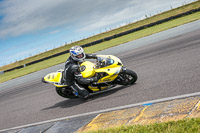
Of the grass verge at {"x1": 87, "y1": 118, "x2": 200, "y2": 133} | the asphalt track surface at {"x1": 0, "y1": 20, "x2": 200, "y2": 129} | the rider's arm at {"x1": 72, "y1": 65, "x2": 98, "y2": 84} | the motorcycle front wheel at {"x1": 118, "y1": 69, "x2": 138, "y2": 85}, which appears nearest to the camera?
the grass verge at {"x1": 87, "y1": 118, "x2": 200, "y2": 133}

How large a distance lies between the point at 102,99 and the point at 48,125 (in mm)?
1796

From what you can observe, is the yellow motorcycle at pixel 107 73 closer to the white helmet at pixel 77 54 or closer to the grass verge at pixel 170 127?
the white helmet at pixel 77 54

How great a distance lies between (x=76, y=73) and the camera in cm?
738

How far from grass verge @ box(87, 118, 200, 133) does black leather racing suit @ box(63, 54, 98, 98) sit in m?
3.35

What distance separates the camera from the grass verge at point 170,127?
3508mm

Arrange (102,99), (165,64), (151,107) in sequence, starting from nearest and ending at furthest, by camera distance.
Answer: (151,107)
(102,99)
(165,64)

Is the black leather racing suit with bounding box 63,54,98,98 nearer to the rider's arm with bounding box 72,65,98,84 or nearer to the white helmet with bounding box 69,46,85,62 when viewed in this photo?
the rider's arm with bounding box 72,65,98,84

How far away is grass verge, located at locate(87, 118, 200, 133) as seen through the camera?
3.51 m

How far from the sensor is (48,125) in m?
6.36

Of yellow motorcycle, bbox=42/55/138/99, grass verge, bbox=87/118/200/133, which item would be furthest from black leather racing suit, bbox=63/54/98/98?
grass verge, bbox=87/118/200/133

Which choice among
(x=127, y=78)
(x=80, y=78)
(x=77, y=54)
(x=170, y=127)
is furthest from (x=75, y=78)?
(x=170, y=127)

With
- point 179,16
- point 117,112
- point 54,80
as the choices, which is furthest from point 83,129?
point 179,16

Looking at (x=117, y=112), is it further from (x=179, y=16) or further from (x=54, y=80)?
(x=179, y=16)

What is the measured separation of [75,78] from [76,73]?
0.27m
